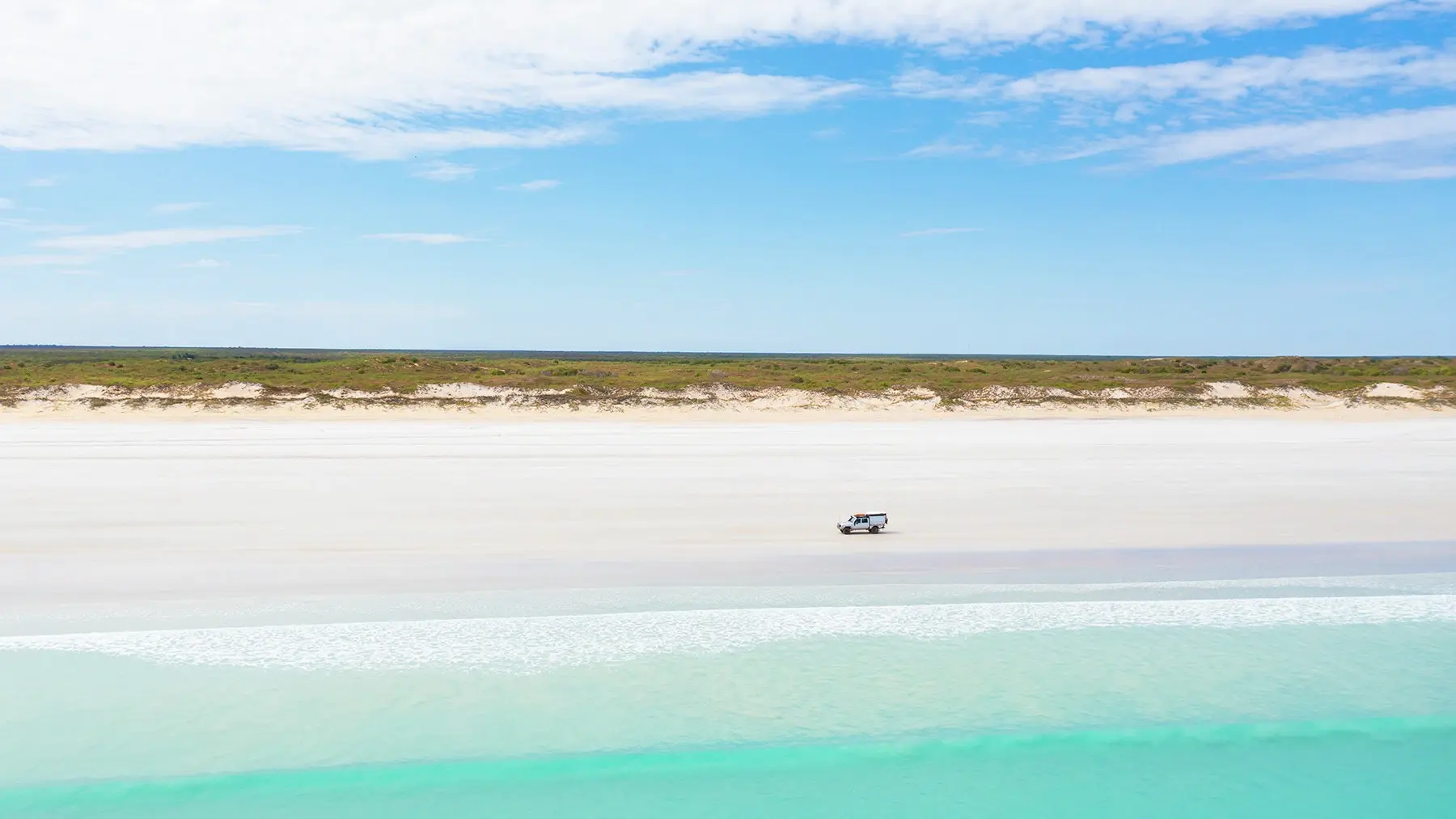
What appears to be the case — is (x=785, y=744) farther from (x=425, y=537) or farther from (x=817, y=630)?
(x=425, y=537)

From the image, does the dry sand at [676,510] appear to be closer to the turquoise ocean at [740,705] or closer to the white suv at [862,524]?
the white suv at [862,524]

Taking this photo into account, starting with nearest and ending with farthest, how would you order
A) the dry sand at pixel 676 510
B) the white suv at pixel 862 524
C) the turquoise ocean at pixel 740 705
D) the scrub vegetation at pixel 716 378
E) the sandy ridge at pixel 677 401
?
the turquoise ocean at pixel 740 705 < the dry sand at pixel 676 510 < the white suv at pixel 862 524 < the sandy ridge at pixel 677 401 < the scrub vegetation at pixel 716 378

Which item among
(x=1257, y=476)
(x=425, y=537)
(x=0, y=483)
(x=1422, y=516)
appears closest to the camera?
(x=425, y=537)

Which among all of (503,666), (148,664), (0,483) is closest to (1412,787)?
(503,666)

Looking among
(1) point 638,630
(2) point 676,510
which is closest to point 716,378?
(2) point 676,510

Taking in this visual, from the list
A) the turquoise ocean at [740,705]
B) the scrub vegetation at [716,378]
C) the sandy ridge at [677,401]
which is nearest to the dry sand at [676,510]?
the turquoise ocean at [740,705]

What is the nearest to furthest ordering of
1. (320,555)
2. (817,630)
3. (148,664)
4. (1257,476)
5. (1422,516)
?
1. (148,664)
2. (817,630)
3. (320,555)
4. (1422,516)
5. (1257,476)

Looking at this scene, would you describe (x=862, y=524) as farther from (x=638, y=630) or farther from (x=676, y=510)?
(x=638, y=630)
